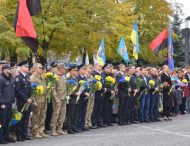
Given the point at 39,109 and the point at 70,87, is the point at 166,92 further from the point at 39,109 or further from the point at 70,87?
the point at 39,109

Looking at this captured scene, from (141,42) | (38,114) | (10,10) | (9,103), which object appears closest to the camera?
(9,103)

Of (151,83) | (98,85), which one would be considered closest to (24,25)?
(98,85)

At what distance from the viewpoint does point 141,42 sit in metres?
36.6

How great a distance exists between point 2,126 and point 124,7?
19.2 meters

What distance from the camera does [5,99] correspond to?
11.2 m

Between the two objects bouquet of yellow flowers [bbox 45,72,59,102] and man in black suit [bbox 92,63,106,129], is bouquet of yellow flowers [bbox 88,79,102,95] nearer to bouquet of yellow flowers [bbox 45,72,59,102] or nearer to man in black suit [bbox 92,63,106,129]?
man in black suit [bbox 92,63,106,129]

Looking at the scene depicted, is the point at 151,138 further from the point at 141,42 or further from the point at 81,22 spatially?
the point at 141,42

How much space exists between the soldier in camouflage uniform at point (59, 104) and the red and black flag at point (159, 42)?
321 inches

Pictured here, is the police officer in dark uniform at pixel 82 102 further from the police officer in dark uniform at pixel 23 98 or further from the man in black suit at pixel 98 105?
the police officer in dark uniform at pixel 23 98

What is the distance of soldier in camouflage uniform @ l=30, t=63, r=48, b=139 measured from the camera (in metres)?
12.2

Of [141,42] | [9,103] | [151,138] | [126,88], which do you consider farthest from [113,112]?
[141,42]

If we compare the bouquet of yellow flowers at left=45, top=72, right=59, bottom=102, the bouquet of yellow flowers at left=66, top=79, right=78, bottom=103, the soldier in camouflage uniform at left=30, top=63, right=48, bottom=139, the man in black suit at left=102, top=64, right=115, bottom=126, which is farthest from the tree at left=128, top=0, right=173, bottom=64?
the soldier in camouflage uniform at left=30, top=63, right=48, bottom=139

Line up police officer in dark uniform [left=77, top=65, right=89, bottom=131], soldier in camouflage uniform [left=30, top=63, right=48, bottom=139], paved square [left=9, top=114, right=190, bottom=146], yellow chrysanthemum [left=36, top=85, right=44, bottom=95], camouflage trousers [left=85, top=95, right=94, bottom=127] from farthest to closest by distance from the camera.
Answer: camouflage trousers [left=85, top=95, right=94, bottom=127] < police officer in dark uniform [left=77, top=65, right=89, bottom=131] < soldier in camouflage uniform [left=30, top=63, right=48, bottom=139] < yellow chrysanthemum [left=36, top=85, right=44, bottom=95] < paved square [left=9, top=114, right=190, bottom=146]

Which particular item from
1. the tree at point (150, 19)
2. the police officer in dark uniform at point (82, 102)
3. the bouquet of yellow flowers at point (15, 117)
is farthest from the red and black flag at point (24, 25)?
the tree at point (150, 19)
